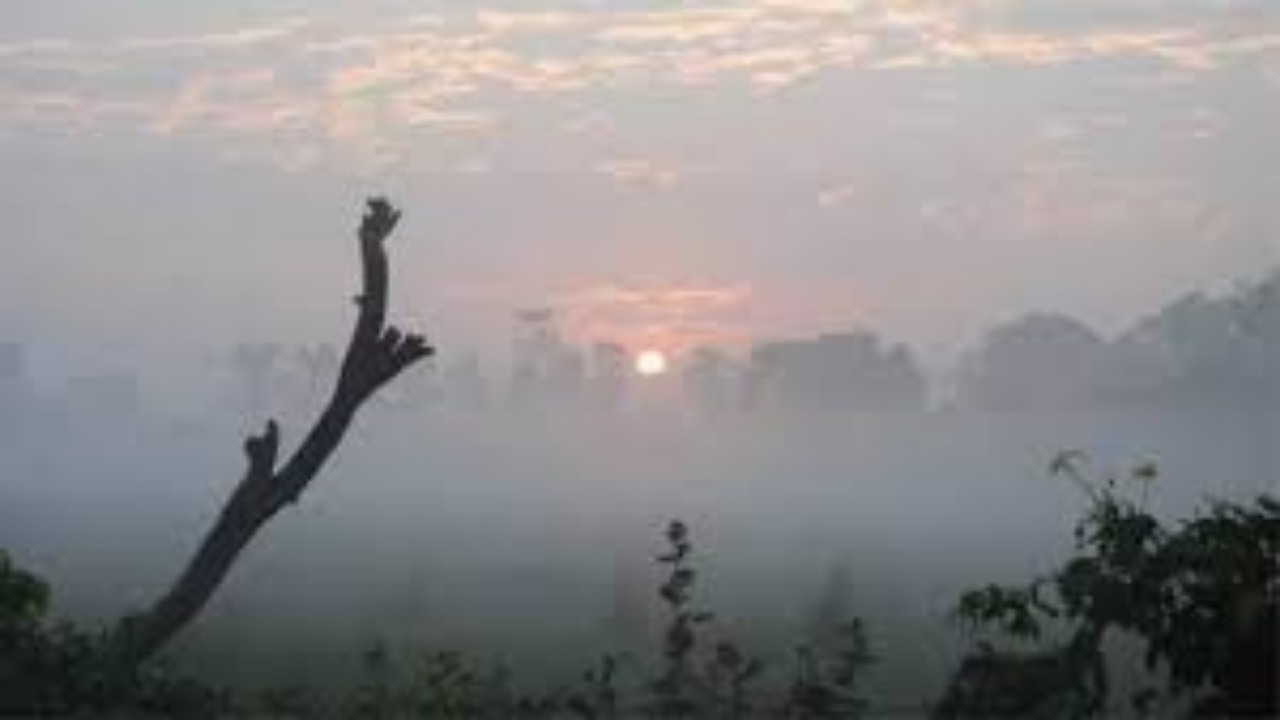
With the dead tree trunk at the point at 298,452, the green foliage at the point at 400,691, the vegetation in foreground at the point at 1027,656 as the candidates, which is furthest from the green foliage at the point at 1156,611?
the dead tree trunk at the point at 298,452

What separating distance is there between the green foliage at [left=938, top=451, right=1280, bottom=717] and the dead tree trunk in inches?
158

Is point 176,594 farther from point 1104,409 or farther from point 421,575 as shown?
point 1104,409

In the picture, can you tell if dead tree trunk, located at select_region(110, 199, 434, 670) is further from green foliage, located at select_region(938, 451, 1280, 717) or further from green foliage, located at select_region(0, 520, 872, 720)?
green foliage, located at select_region(938, 451, 1280, 717)

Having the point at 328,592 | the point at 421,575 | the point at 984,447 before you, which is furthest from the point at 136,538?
the point at 984,447

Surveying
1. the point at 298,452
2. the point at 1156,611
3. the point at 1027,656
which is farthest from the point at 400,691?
the point at 1156,611

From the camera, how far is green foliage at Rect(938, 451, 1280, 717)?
385 inches

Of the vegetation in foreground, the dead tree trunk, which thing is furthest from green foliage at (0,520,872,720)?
the dead tree trunk

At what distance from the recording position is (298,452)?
43.0 ft

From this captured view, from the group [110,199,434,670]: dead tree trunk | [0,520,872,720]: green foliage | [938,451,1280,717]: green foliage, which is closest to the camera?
[938,451,1280,717]: green foliage

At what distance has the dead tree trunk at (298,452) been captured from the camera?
498 inches

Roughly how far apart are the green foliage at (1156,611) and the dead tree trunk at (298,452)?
13.2 ft

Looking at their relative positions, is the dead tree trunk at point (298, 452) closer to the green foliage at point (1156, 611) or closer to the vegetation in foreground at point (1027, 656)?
the vegetation in foreground at point (1027, 656)

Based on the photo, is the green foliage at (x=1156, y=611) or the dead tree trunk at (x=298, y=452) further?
the dead tree trunk at (x=298, y=452)

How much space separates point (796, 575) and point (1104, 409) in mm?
117400
